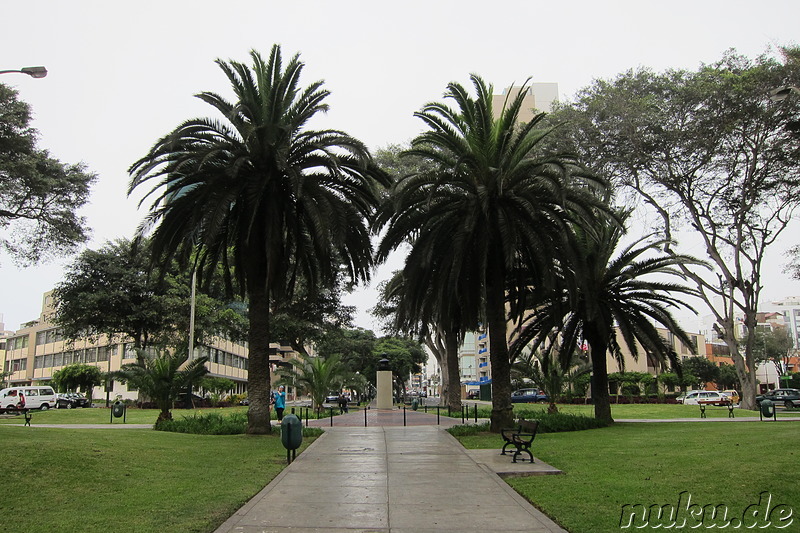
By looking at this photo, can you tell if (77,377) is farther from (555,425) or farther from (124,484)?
(124,484)

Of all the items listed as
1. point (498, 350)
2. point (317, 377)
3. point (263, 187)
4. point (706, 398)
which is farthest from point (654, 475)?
point (706, 398)

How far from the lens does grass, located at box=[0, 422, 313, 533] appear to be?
7629 millimetres

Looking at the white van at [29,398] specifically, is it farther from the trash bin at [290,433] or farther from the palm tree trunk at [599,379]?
the palm tree trunk at [599,379]

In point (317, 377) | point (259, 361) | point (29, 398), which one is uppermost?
point (259, 361)

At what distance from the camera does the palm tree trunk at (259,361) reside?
798 inches

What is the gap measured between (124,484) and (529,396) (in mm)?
51083

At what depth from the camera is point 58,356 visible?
275 feet

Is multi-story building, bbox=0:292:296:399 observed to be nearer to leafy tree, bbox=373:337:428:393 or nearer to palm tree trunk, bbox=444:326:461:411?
leafy tree, bbox=373:337:428:393

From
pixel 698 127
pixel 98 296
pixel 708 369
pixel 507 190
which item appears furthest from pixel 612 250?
pixel 708 369

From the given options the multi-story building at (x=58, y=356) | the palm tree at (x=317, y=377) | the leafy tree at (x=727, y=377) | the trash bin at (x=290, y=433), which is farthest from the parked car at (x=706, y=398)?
the multi-story building at (x=58, y=356)

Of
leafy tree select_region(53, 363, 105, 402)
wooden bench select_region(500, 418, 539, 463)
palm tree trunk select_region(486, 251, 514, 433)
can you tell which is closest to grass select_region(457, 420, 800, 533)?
wooden bench select_region(500, 418, 539, 463)

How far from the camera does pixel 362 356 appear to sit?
88.2 metres

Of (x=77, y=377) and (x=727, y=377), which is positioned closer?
(x=77, y=377)

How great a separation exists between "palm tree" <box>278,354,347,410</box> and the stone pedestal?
3112mm
